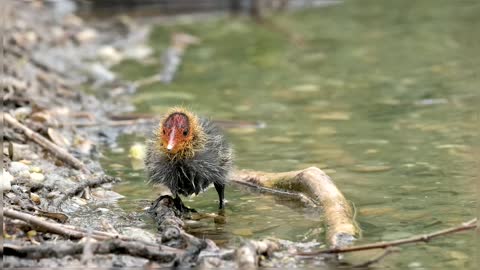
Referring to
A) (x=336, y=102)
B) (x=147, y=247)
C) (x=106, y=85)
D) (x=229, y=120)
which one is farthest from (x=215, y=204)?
(x=106, y=85)

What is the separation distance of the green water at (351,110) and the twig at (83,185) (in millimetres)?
192

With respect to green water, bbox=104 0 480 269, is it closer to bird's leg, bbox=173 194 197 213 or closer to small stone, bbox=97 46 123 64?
bird's leg, bbox=173 194 197 213

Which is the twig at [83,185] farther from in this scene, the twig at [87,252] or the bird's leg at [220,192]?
the twig at [87,252]

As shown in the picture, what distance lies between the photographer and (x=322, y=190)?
5.94 metres

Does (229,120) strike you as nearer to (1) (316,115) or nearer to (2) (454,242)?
(1) (316,115)

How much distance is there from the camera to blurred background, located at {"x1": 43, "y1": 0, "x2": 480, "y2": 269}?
19.6 ft

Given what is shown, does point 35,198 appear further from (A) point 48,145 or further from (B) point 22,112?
(B) point 22,112

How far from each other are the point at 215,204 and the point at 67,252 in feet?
6.53

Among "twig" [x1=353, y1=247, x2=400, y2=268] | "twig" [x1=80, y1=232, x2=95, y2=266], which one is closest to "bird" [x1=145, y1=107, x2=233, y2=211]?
"twig" [x1=80, y1=232, x2=95, y2=266]

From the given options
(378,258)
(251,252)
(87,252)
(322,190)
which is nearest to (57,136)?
(322,190)

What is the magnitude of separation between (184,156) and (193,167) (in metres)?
0.10

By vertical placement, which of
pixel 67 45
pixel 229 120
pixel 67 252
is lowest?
pixel 67 252

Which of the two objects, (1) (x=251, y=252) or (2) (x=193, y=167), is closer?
(1) (x=251, y=252)

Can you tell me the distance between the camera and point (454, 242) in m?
5.23
